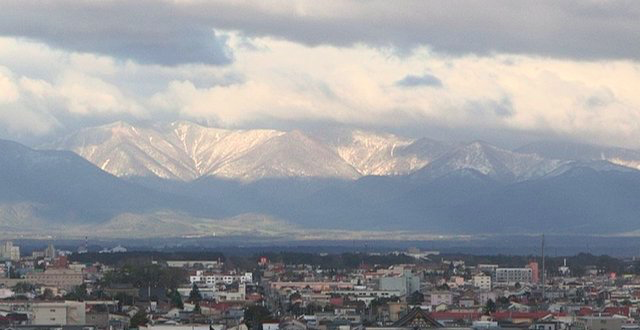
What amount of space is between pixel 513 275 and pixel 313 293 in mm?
31367

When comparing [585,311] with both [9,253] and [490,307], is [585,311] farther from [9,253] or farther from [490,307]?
[9,253]

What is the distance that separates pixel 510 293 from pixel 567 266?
153 ft

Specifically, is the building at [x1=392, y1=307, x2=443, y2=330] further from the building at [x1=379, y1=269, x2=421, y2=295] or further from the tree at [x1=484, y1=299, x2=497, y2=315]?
the building at [x1=379, y1=269, x2=421, y2=295]

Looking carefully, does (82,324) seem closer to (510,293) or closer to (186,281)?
(510,293)

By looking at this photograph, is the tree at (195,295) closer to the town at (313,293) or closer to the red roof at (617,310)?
the town at (313,293)

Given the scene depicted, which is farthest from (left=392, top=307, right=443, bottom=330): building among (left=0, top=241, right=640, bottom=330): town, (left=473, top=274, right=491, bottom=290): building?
(left=473, top=274, right=491, bottom=290): building

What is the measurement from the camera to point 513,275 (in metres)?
132

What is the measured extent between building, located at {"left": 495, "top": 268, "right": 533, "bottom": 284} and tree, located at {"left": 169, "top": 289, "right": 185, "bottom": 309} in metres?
31.4

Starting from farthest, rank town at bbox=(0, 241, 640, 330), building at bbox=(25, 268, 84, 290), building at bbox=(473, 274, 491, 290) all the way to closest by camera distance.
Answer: building at bbox=(473, 274, 491, 290) → building at bbox=(25, 268, 84, 290) → town at bbox=(0, 241, 640, 330)

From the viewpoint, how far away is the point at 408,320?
209ft

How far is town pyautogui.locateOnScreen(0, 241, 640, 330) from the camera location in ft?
233

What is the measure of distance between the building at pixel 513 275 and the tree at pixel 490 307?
3641cm

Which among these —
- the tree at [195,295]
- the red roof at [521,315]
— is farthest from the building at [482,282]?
the red roof at [521,315]

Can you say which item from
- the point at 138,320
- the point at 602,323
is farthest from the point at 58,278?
the point at 602,323
